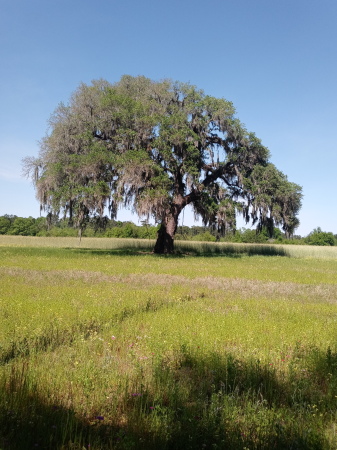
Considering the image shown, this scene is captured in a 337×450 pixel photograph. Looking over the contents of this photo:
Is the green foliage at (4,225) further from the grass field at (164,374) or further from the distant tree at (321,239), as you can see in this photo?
the grass field at (164,374)

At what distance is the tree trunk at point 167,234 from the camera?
28013 mm

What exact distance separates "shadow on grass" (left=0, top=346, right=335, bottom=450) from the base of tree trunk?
2501 cm

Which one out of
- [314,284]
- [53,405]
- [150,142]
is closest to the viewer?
[53,405]

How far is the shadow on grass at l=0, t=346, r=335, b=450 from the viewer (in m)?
2.86

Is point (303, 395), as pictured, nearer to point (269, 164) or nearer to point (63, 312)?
point (63, 312)

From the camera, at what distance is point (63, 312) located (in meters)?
7.02

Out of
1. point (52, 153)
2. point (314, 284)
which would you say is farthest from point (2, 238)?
point (314, 284)

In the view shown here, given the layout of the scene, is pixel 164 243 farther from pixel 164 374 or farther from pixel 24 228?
pixel 24 228

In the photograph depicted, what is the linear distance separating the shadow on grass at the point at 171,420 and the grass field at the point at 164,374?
0.4 inches

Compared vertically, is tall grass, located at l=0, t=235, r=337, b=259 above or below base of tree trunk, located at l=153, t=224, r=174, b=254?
below

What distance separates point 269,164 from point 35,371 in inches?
1106

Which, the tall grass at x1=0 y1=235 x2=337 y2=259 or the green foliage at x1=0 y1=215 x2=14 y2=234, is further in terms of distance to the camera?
the green foliage at x1=0 y1=215 x2=14 y2=234

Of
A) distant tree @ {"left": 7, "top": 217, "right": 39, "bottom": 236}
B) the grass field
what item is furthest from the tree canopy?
distant tree @ {"left": 7, "top": 217, "right": 39, "bottom": 236}

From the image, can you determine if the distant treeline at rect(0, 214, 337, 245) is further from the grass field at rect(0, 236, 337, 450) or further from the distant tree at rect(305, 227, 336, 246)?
the grass field at rect(0, 236, 337, 450)
